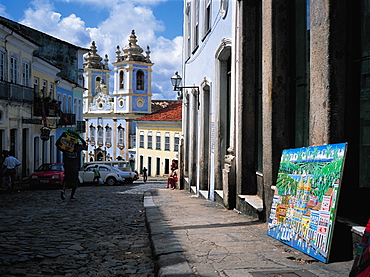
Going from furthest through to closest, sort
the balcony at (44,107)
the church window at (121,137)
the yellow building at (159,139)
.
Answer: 1. the church window at (121,137)
2. the yellow building at (159,139)
3. the balcony at (44,107)

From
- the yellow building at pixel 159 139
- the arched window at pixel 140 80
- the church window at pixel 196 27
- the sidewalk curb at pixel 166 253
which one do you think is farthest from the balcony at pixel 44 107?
the arched window at pixel 140 80

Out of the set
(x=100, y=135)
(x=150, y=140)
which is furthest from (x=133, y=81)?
(x=150, y=140)

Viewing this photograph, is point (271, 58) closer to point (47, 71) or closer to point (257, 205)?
point (257, 205)

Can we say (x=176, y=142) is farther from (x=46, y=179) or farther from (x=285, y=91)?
(x=285, y=91)

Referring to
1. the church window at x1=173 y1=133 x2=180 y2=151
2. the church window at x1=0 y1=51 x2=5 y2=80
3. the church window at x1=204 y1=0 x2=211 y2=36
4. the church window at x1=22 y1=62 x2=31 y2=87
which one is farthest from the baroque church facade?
the church window at x1=204 y1=0 x2=211 y2=36

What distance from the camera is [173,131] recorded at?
54.9 m

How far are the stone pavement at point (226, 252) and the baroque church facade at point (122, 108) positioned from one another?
6179cm

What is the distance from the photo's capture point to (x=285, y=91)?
7.32 meters

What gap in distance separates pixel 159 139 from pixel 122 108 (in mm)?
16757

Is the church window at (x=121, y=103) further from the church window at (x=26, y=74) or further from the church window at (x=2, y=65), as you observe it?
the church window at (x=2, y=65)

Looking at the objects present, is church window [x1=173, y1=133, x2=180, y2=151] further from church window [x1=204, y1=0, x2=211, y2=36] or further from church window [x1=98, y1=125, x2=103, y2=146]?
church window [x1=204, y1=0, x2=211, y2=36]

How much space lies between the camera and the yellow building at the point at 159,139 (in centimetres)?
5503

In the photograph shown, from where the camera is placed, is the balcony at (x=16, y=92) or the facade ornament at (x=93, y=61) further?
the facade ornament at (x=93, y=61)

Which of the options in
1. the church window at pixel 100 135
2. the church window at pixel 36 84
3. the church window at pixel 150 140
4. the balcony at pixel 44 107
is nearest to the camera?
the balcony at pixel 44 107
